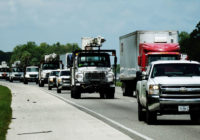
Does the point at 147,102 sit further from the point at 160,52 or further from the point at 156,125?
the point at 160,52

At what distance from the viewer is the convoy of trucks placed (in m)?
15.1

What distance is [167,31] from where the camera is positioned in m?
30.3

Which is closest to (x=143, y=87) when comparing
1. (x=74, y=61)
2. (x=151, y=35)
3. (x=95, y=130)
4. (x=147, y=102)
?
(x=147, y=102)

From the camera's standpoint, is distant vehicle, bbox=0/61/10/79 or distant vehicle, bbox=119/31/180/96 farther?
distant vehicle, bbox=0/61/10/79

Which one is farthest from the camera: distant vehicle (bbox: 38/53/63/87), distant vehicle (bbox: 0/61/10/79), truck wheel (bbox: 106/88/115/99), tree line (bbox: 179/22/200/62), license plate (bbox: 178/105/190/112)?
tree line (bbox: 179/22/200/62)

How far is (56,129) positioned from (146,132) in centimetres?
235

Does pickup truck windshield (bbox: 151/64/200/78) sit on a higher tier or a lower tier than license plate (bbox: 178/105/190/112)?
higher

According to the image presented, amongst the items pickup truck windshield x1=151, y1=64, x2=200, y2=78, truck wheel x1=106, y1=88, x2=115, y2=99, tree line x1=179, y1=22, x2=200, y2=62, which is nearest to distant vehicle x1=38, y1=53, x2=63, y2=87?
truck wheel x1=106, y1=88, x2=115, y2=99

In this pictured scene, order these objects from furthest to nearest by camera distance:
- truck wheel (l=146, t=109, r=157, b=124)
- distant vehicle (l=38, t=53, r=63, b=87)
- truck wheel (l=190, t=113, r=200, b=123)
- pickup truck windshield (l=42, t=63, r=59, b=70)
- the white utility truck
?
pickup truck windshield (l=42, t=63, r=59, b=70) → distant vehicle (l=38, t=53, r=63, b=87) → the white utility truck → truck wheel (l=190, t=113, r=200, b=123) → truck wheel (l=146, t=109, r=157, b=124)

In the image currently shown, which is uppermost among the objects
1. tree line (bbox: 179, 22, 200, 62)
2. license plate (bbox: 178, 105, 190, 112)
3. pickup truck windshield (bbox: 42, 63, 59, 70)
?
tree line (bbox: 179, 22, 200, 62)

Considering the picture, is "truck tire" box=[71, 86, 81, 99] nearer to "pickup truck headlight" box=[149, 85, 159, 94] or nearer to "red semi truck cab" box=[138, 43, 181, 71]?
"red semi truck cab" box=[138, 43, 181, 71]

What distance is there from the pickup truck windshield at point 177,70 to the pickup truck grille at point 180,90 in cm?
89

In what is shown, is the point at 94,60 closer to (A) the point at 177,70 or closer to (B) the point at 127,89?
(B) the point at 127,89

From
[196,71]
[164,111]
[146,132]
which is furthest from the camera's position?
[196,71]
